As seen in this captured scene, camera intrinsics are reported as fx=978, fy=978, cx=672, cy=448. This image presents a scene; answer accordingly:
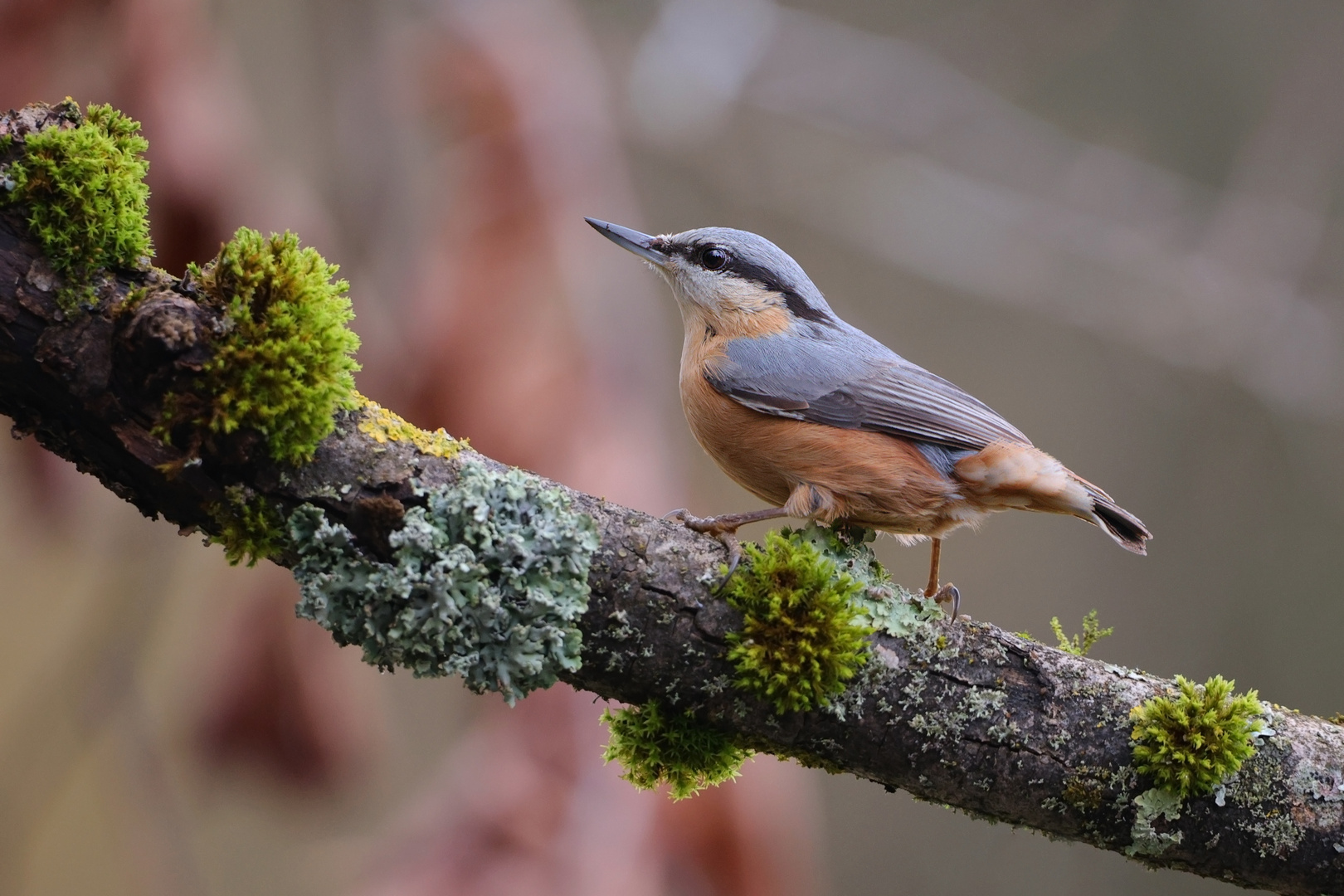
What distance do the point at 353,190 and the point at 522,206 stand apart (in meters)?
0.85

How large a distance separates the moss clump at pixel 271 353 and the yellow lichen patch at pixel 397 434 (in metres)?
0.07

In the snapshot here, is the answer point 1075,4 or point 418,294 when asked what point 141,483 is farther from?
point 1075,4

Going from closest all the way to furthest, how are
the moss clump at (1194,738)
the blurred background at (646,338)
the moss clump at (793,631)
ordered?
1. the moss clump at (793,631)
2. the moss clump at (1194,738)
3. the blurred background at (646,338)

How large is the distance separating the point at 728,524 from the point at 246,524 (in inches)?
36.6

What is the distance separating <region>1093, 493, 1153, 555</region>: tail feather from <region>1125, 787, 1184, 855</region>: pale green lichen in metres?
0.68

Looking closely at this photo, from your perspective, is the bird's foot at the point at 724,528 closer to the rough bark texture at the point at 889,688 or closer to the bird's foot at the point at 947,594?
the rough bark texture at the point at 889,688

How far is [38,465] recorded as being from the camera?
2.78m

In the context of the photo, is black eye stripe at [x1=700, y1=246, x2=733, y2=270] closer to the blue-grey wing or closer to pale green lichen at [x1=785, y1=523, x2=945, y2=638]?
the blue-grey wing

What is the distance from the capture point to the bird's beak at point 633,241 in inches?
110

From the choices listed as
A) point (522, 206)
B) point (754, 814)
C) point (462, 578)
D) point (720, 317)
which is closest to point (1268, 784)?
point (754, 814)

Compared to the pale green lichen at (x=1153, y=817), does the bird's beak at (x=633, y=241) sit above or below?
above

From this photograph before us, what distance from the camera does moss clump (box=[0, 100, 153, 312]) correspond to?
4.82ft

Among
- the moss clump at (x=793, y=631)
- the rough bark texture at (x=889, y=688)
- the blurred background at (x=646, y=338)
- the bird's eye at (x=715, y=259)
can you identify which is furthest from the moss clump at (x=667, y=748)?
the bird's eye at (x=715, y=259)

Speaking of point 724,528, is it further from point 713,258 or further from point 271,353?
point 713,258
